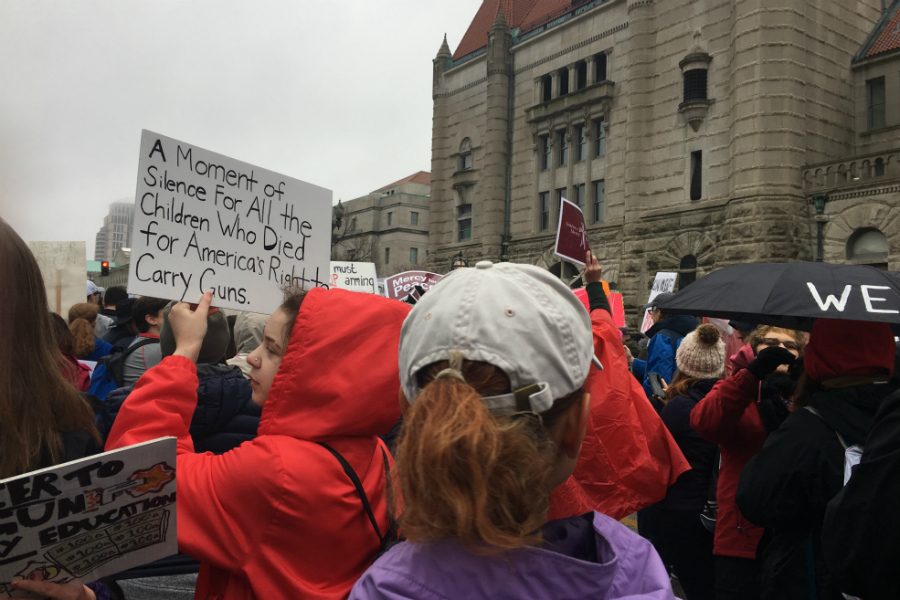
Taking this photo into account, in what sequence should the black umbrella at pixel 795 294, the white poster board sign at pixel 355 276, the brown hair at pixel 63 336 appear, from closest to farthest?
the black umbrella at pixel 795 294 → the brown hair at pixel 63 336 → the white poster board sign at pixel 355 276

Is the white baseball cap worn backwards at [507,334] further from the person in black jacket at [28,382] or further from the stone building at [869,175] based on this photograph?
the stone building at [869,175]

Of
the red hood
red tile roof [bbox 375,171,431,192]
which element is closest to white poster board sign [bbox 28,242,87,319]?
the red hood

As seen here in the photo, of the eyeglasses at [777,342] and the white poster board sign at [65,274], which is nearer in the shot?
the eyeglasses at [777,342]

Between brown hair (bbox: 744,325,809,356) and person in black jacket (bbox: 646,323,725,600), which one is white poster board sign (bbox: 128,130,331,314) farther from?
brown hair (bbox: 744,325,809,356)

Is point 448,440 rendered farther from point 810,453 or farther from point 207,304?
point 810,453

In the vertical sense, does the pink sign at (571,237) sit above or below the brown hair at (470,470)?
above

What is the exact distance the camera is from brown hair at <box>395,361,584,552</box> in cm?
101

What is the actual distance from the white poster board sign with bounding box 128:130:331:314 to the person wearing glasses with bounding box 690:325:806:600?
2.01m

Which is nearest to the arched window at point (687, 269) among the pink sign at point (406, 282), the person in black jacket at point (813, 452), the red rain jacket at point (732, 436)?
the pink sign at point (406, 282)

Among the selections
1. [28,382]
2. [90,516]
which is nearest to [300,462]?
[90,516]

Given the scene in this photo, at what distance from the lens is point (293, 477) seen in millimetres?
1778

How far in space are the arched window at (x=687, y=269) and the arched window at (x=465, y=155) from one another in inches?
517

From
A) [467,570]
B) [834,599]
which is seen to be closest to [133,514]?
[467,570]

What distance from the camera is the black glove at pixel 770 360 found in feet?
10.5
